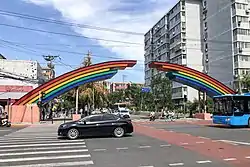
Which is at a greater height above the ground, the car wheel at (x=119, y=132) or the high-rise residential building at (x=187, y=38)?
the high-rise residential building at (x=187, y=38)

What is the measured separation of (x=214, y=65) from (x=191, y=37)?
13239 millimetres

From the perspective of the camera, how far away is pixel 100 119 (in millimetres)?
19891

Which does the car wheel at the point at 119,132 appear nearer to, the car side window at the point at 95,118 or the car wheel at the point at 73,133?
the car side window at the point at 95,118

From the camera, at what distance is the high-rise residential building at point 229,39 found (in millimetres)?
70375

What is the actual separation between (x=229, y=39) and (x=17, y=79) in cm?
4474

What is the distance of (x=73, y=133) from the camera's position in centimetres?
1930

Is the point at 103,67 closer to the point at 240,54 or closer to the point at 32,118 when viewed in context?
the point at 32,118

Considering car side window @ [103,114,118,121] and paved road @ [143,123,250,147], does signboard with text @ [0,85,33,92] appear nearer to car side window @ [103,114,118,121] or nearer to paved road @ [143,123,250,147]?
paved road @ [143,123,250,147]

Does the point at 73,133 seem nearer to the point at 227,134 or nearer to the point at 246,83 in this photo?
the point at 227,134

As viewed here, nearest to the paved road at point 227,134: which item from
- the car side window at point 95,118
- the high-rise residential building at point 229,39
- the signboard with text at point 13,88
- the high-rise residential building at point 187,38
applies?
the car side window at point 95,118

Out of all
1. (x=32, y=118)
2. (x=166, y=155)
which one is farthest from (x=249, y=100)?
(x=32, y=118)

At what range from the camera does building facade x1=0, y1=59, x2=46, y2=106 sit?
49812 mm

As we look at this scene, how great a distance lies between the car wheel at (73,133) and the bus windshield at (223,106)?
13464 mm

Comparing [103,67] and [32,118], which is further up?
[103,67]
